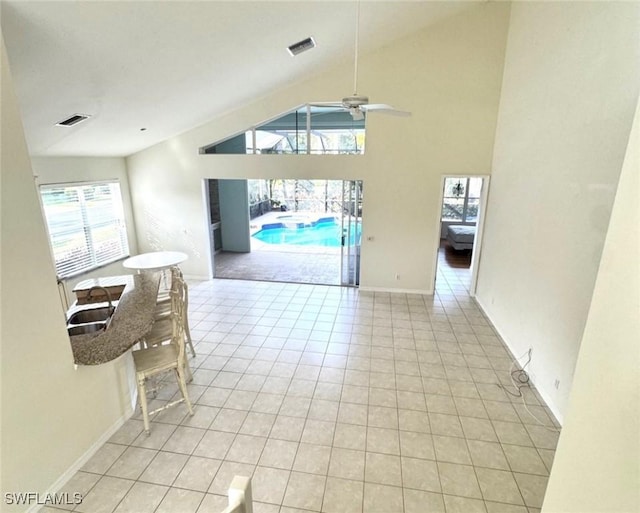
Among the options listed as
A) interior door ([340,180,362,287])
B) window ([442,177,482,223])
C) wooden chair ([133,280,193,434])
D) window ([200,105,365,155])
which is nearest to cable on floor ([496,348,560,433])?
interior door ([340,180,362,287])

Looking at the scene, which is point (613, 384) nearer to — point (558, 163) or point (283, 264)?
point (558, 163)

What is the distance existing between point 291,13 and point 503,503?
14.7ft

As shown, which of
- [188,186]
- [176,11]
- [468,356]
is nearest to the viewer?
[176,11]

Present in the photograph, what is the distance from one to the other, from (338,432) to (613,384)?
90.7 inches

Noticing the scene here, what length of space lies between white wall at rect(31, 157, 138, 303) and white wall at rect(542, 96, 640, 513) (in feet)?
20.6

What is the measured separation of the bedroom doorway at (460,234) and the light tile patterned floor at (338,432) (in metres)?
1.63

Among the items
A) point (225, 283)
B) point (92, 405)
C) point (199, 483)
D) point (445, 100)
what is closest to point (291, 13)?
point (445, 100)

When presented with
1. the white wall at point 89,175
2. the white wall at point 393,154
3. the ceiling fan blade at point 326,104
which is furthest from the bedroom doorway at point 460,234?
the white wall at point 89,175

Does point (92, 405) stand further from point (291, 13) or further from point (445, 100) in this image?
point (445, 100)

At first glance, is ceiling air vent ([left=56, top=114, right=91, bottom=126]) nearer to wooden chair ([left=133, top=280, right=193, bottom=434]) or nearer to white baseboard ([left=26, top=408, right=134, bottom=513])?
wooden chair ([left=133, top=280, right=193, bottom=434])

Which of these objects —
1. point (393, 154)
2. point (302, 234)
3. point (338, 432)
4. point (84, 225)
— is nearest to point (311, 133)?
point (393, 154)

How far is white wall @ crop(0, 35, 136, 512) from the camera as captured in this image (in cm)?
202

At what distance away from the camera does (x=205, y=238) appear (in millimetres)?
6836

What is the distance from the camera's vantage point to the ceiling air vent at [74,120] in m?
3.78
